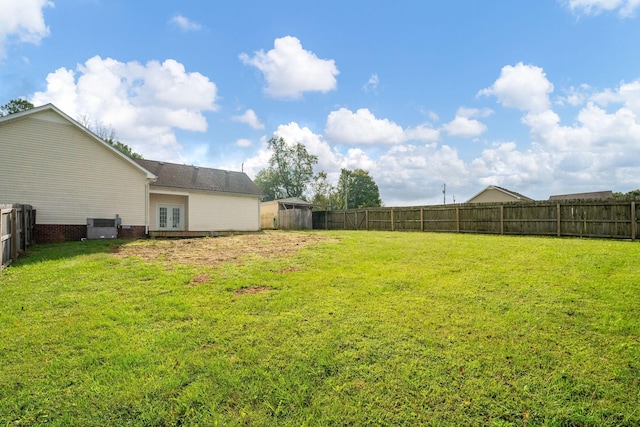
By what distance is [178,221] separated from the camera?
19453 millimetres

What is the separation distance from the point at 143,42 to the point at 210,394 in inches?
583

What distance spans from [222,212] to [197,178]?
299 cm

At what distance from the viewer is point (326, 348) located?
3.74m

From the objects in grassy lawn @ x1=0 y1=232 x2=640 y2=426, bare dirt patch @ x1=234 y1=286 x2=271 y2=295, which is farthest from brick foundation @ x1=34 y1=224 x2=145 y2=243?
bare dirt patch @ x1=234 y1=286 x2=271 y2=295

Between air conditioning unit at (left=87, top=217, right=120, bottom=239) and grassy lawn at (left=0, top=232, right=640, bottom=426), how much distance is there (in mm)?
7889

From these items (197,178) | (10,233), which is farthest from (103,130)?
(10,233)

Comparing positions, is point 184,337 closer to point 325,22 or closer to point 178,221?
point 325,22

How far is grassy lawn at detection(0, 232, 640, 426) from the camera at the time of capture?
287cm

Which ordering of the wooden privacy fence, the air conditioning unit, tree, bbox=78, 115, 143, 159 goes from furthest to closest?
tree, bbox=78, 115, 143, 159 < the air conditioning unit < the wooden privacy fence

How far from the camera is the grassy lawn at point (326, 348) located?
9.41 ft

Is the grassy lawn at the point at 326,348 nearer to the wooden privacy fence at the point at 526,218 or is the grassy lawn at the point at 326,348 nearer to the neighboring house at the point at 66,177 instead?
the wooden privacy fence at the point at 526,218

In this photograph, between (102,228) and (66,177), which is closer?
(66,177)

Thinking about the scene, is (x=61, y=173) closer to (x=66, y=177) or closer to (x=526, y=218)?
(x=66, y=177)

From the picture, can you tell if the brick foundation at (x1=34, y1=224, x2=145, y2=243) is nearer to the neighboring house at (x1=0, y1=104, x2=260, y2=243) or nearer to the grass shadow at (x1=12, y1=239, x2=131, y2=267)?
the neighboring house at (x1=0, y1=104, x2=260, y2=243)
